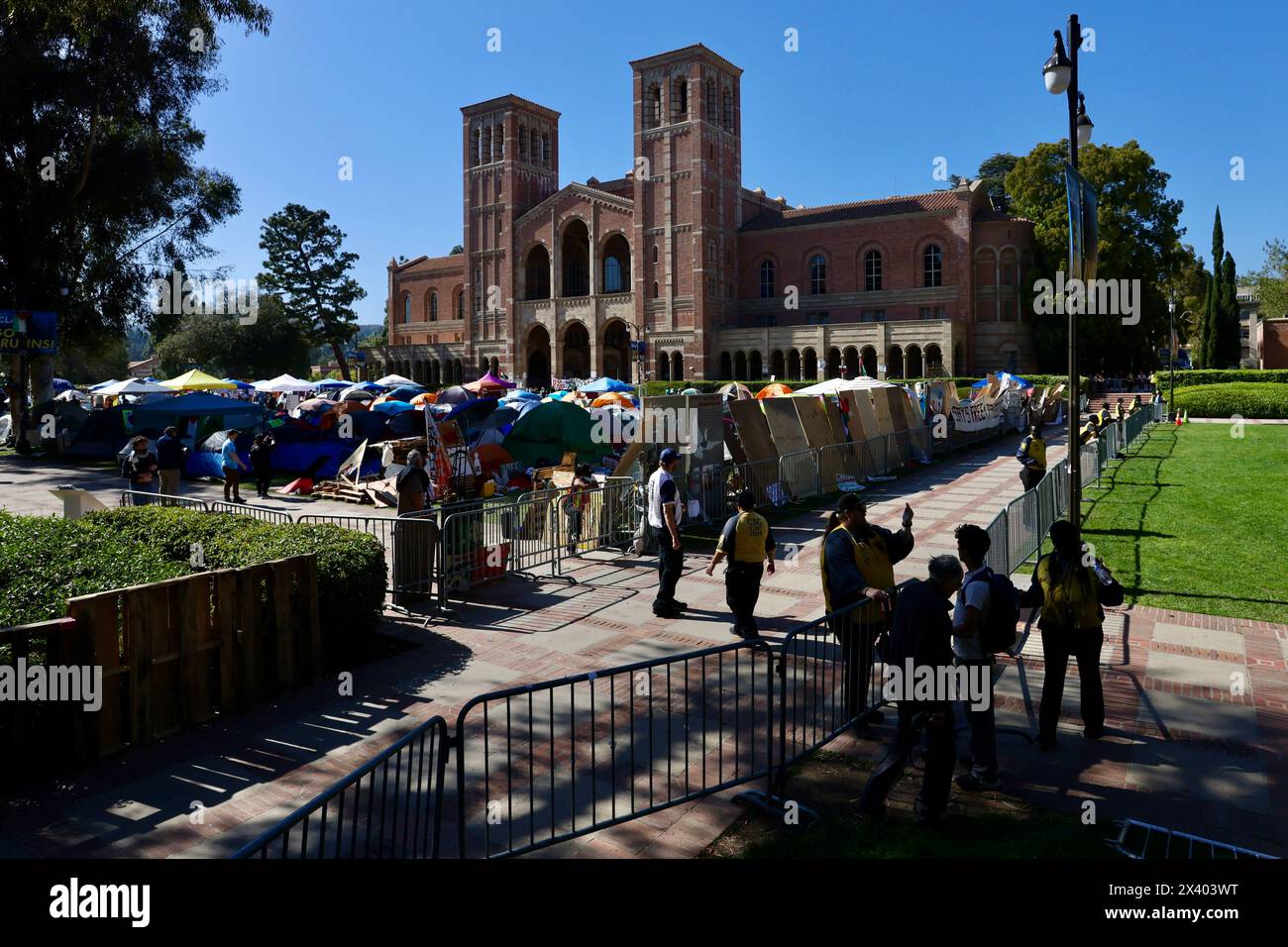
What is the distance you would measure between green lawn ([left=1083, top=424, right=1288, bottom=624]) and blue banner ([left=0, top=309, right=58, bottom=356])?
99.9 ft

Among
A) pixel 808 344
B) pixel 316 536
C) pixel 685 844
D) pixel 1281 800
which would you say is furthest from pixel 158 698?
pixel 808 344

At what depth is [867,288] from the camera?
192 feet

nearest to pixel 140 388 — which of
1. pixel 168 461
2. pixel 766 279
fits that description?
pixel 168 461

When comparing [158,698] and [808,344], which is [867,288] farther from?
[158,698]

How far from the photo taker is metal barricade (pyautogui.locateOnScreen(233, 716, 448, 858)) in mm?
3648

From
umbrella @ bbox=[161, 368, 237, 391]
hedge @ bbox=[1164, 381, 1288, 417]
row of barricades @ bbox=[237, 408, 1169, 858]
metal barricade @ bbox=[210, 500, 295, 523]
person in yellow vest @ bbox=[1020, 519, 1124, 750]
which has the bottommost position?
row of barricades @ bbox=[237, 408, 1169, 858]

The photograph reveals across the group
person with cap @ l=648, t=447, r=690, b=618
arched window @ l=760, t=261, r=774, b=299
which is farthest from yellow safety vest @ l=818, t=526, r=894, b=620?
arched window @ l=760, t=261, r=774, b=299

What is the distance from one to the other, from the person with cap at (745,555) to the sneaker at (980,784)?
286 cm

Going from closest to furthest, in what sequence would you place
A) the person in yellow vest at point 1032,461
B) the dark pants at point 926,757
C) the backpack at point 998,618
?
the dark pants at point 926,757, the backpack at point 998,618, the person in yellow vest at point 1032,461

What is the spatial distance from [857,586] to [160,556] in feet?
20.6

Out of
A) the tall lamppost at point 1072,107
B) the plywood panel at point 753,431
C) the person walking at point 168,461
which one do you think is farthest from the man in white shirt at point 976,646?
the person walking at point 168,461

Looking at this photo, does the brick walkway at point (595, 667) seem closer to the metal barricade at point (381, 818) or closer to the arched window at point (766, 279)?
the metal barricade at point (381, 818)

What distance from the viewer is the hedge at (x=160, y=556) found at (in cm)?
666

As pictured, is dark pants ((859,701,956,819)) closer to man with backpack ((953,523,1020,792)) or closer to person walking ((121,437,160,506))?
man with backpack ((953,523,1020,792))
